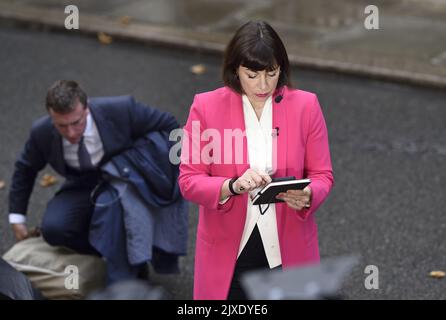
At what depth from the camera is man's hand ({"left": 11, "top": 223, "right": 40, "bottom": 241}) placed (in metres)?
5.33

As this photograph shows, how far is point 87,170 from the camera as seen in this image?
5.28 meters

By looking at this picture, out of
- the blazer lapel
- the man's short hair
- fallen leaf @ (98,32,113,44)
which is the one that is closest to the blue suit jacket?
the blazer lapel

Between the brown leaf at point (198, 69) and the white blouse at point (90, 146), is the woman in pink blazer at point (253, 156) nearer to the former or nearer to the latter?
the white blouse at point (90, 146)

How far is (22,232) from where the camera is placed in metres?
5.38

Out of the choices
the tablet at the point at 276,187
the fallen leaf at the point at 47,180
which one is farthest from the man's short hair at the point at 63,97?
the fallen leaf at the point at 47,180

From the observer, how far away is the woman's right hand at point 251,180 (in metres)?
3.40

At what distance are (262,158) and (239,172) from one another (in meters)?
0.11

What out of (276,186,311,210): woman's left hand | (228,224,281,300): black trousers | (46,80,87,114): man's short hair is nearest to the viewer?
(276,186,311,210): woman's left hand

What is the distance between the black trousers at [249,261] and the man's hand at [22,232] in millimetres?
1978

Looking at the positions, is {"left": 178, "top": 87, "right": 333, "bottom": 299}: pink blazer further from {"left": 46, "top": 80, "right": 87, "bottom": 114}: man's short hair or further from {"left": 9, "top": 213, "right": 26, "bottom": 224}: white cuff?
{"left": 9, "top": 213, "right": 26, "bottom": 224}: white cuff

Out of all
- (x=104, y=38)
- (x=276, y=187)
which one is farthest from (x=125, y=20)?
(x=276, y=187)

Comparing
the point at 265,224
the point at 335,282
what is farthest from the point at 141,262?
the point at 335,282
